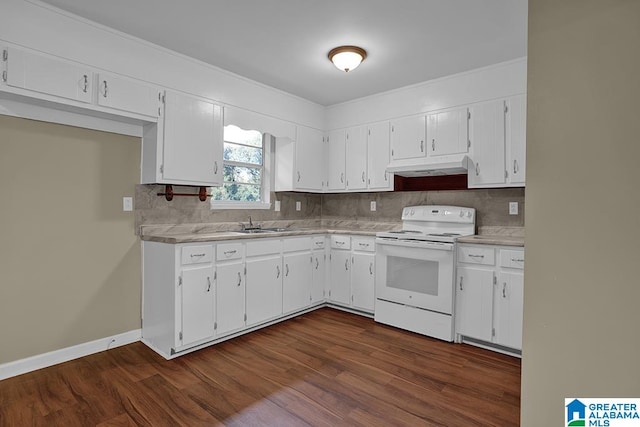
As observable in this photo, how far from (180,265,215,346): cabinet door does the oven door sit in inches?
65.6

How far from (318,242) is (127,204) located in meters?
1.96

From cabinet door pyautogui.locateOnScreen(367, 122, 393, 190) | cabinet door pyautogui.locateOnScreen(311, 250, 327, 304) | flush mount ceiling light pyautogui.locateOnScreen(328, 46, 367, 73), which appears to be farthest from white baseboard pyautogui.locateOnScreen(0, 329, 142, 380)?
flush mount ceiling light pyautogui.locateOnScreen(328, 46, 367, 73)

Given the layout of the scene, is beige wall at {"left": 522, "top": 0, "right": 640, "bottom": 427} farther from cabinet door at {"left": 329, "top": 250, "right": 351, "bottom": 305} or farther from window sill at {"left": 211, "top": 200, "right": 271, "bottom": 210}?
window sill at {"left": 211, "top": 200, "right": 271, "bottom": 210}

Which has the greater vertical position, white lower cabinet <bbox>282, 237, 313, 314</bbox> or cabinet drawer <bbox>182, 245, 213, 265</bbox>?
cabinet drawer <bbox>182, 245, 213, 265</bbox>

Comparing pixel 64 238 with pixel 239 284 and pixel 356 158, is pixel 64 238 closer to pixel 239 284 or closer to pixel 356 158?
pixel 239 284

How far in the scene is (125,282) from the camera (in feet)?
9.51

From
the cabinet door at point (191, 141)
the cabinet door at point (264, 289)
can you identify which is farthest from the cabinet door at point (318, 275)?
the cabinet door at point (191, 141)

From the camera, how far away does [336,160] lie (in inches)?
168

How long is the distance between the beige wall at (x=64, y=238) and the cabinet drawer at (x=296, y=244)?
1.37 m

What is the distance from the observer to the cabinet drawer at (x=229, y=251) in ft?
9.30

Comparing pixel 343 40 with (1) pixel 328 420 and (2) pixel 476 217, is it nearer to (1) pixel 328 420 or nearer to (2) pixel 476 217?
(2) pixel 476 217

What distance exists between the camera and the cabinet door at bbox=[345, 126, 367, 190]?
157 inches

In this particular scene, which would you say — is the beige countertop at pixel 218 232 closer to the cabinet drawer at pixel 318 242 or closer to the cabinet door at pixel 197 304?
the cabinet drawer at pixel 318 242

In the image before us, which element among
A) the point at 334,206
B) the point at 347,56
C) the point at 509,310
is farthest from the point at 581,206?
the point at 334,206
